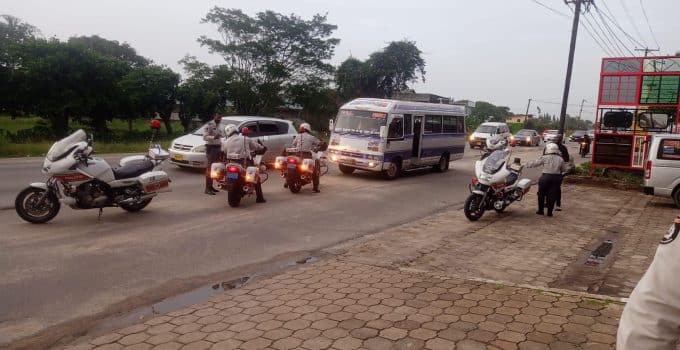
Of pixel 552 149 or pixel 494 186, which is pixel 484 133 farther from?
pixel 494 186

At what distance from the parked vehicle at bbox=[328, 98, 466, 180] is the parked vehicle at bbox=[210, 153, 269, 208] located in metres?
4.91

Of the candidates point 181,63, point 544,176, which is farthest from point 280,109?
point 544,176

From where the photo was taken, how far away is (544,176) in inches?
396

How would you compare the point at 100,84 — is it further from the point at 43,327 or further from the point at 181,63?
the point at 43,327

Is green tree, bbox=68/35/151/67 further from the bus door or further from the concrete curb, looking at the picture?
the concrete curb

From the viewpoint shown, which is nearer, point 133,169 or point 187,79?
point 133,169

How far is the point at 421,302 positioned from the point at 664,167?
977 cm

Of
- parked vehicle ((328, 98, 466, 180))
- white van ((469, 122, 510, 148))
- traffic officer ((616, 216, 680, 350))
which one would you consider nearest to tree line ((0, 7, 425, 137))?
white van ((469, 122, 510, 148))

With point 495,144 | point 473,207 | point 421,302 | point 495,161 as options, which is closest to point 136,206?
point 421,302

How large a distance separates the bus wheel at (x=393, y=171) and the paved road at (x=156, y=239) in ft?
7.44

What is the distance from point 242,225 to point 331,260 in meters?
2.33

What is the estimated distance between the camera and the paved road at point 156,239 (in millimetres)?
4863

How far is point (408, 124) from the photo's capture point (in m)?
15.3

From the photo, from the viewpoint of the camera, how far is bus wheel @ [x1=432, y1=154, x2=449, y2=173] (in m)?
17.6
